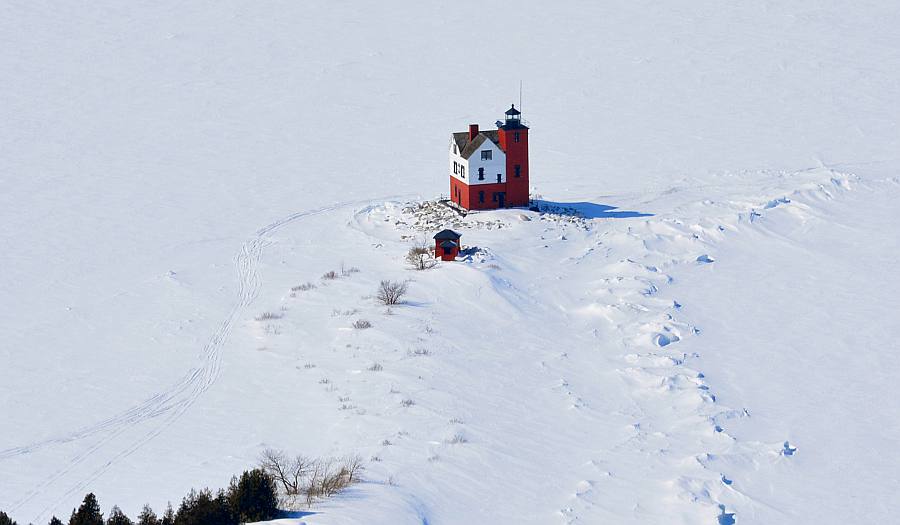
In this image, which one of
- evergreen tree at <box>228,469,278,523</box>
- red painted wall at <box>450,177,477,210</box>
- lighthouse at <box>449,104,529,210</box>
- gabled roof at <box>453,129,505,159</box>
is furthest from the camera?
red painted wall at <box>450,177,477,210</box>

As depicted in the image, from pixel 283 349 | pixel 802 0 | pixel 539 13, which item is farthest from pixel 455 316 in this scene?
pixel 802 0

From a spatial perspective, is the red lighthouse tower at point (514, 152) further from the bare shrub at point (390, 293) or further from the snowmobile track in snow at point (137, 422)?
the snowmobile track in snow at point (137, 422)

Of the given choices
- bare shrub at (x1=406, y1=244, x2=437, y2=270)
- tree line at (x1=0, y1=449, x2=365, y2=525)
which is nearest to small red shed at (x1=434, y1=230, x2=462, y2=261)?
bare shrub at (x1=406, y1=244, x2=437, y2=270)

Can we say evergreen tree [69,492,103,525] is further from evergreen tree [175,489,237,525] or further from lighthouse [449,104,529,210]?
lighthouse [449,104,529,210]

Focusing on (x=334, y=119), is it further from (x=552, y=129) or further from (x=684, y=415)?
(x=684, y=415)

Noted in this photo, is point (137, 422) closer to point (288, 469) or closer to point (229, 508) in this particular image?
point (288, 469)

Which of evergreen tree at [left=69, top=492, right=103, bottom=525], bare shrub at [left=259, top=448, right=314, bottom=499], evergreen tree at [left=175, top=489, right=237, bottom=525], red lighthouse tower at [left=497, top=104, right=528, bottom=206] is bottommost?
bare shrub at [left=259, top=448, right=314, bottom=499]
